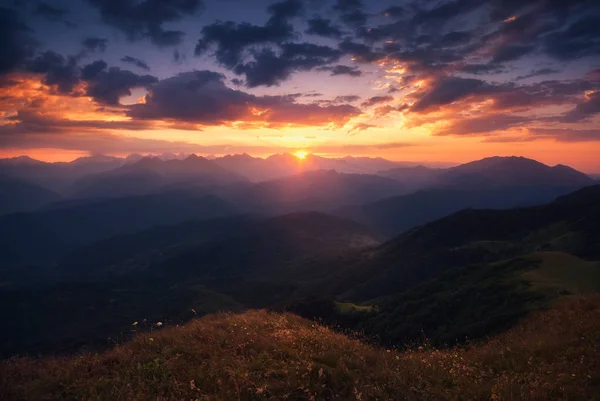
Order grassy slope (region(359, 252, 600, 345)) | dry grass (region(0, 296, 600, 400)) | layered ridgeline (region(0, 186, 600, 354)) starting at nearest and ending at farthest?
dry grass (region(0, 296, 600, 400)) → grassy slope (region(359, 252, 600, 345)) → layered ridgeline (region(0, 186, 600, 354))

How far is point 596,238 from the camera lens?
74.1m

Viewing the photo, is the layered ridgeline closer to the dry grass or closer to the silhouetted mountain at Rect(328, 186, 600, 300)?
the silhouetted mountain at Rect(328, 186, 600, 300)

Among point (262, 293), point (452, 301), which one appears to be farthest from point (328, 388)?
point (262, 293)

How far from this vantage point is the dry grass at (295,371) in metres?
5.90

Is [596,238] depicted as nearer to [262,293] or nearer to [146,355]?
[146,355]

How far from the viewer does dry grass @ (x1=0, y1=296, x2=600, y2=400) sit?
19.4ft

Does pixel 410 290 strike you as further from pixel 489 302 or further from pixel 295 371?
pixel 295 371

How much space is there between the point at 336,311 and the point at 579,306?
117ft

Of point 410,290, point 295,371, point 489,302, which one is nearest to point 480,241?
point 410,290

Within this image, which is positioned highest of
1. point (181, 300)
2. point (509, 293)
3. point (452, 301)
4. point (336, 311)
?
point (509, 293)

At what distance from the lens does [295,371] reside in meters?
6.58

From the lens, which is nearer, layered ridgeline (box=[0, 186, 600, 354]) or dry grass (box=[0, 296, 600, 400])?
dry grass (box=[0, 296, 600, 400])

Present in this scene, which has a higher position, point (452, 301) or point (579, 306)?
point (579, 306)

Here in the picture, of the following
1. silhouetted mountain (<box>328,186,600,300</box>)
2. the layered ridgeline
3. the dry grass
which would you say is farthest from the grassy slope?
silhouetted mountain (<box>328,186,600,300</box>)
